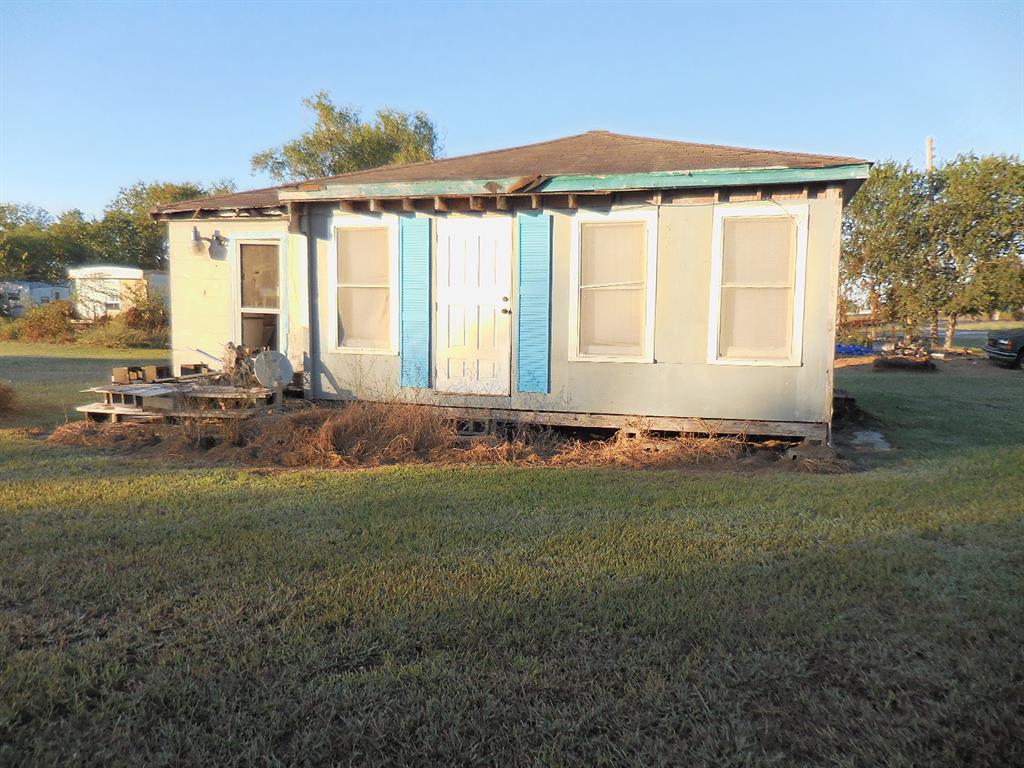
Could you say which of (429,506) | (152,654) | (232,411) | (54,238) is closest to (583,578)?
(429,506)

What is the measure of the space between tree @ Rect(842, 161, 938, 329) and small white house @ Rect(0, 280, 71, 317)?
29962mm

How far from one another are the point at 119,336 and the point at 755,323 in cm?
2175

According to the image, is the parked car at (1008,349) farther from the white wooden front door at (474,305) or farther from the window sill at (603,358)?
the white wooden front door at (474,305)

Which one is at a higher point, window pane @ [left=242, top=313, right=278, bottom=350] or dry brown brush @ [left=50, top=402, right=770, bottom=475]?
window pane @ [left=242, top=313, right=278, bottom=350]

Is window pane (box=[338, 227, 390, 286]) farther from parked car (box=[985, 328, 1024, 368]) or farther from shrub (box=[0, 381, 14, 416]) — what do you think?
parked car (box=[985, 328, 1024, 368])

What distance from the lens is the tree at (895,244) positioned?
20.0m

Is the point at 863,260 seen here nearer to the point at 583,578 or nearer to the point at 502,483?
the point at 502,483

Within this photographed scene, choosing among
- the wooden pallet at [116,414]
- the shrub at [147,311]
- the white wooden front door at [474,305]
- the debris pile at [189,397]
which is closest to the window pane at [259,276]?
the debris pile at [189,397]

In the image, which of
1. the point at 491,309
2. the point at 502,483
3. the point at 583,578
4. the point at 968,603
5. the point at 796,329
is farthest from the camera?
the point at 491,309

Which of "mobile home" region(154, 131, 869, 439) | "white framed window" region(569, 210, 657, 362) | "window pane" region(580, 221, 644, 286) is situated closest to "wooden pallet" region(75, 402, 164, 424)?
"mobile home" region(154, 131, 869, 439)

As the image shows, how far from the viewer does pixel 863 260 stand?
21.2m

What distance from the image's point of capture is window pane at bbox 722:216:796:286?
675cm

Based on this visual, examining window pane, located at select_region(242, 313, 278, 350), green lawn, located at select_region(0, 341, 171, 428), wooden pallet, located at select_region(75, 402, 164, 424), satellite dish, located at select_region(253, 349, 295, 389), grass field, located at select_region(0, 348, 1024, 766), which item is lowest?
grass field, located at select_region(0, 348, 1024, 766)

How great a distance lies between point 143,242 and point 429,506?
42.8m
